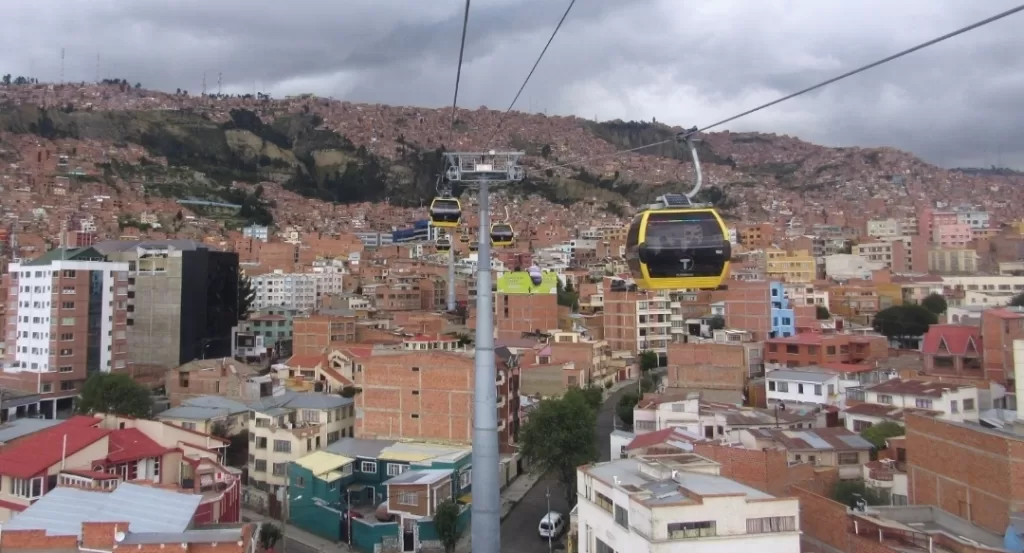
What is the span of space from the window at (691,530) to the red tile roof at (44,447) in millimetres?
10619

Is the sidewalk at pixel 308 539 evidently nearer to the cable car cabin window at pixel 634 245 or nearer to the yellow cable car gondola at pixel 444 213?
the yellow cable car gondola at pixel 444 213

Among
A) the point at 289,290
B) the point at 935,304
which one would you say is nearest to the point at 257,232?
the point at 289,290

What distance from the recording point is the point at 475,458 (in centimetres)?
859

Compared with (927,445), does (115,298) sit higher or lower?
higher

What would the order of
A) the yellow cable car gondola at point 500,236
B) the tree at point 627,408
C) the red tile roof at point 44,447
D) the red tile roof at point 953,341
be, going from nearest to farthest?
the yellow cable car gondola at point 500,236 → the red tile roof at point 44,447 → the red tile roof at point 953,341 → the tree at point 627,408

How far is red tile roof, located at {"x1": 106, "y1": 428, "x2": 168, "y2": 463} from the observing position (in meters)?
14.5

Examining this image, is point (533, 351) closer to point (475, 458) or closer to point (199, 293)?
point (199, 293)

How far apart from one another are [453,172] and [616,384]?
2385 centimetres

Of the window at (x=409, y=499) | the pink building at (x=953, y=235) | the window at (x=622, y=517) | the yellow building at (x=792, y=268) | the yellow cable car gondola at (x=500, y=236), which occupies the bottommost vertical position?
the window at (x=409, y=499)

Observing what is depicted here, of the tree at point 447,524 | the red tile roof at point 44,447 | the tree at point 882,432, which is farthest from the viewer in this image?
the tree at point 882,432

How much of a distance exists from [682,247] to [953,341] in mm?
19252

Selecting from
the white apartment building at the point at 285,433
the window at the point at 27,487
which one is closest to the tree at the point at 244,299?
the white apartment building at the point at 285,433

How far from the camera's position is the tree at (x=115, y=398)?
22734 mm

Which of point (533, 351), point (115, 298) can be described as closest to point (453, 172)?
point (533, 351)
